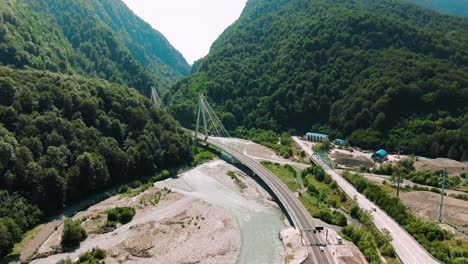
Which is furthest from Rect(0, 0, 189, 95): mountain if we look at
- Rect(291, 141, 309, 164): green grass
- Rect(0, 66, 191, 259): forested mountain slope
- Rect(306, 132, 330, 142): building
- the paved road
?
Rect(306, 132, 330, 142): building

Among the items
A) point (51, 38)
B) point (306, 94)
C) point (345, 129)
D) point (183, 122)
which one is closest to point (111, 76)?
point (51, 38)

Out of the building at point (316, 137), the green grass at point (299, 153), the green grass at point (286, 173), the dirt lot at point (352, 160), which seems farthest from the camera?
the building at point (316, 137)

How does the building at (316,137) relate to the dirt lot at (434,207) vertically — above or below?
above

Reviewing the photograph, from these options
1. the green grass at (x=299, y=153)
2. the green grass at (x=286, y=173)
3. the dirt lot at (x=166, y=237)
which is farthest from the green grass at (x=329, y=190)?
the dirt lot at (x=166, y=237)

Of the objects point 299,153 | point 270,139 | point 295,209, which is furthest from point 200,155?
point 295,209

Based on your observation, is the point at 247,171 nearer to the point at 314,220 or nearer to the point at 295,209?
the point at 295,209

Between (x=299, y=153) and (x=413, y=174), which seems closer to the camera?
(x=413, y=174)

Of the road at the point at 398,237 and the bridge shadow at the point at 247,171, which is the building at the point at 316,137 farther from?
the road at the point at 398,237

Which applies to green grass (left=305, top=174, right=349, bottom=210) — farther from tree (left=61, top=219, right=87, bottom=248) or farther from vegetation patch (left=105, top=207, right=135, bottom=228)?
tree (left=61, top=219, right=87, bottom=248)
